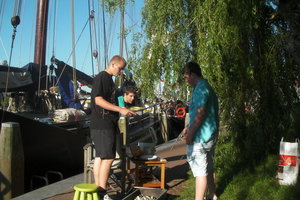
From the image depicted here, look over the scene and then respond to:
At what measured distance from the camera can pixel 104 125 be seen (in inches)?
177

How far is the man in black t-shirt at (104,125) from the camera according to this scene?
4469mm

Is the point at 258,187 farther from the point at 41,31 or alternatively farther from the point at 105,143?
the point at 41,31

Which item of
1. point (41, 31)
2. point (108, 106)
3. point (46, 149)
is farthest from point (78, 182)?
point (41, 31)

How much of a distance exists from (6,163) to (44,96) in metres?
10.7

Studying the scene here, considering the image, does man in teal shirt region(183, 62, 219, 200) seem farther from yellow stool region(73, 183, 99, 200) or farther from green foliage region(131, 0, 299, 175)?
green foliage region(131, 0, 299, 175)

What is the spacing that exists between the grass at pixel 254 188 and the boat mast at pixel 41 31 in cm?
1579

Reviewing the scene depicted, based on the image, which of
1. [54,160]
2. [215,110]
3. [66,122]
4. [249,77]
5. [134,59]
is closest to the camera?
[215,110]

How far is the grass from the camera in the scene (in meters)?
5.07

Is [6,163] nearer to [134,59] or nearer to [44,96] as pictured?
[134,59]

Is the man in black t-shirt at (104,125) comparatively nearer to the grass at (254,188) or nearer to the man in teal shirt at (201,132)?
the man in teal shirt at (201,132)

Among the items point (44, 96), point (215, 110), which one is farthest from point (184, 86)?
point (44, 96)

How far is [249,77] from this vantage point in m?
5.93

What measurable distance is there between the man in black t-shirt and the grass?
124cm

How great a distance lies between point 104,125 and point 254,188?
234 centimetres
